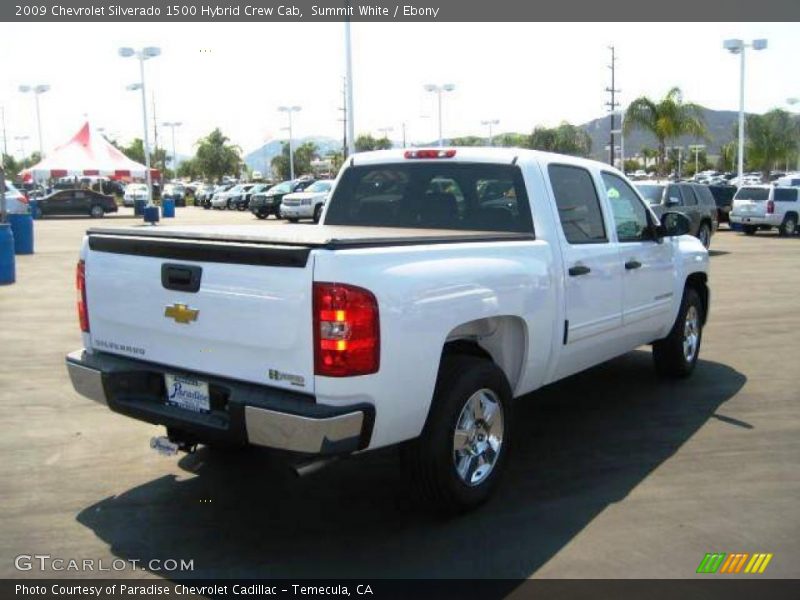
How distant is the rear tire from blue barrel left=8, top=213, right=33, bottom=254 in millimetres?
22554

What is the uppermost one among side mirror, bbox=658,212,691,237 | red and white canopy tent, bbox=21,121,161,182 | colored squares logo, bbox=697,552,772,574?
red and white canopy tent, bbox=21,121,161,182

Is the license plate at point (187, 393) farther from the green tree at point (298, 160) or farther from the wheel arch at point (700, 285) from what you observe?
the green tree at point (298, 160)

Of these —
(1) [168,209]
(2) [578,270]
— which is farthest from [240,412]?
(1) [168,209]

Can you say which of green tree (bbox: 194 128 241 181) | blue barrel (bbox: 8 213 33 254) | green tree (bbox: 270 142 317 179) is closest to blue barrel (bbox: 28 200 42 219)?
blue barrel (bbox: 8 213 33 254)

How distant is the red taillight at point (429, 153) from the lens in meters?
5.64

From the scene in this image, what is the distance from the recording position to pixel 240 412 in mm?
3799

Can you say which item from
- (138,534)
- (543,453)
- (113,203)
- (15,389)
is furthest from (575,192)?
(113,203)

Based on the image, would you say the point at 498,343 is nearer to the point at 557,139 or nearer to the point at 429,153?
the point at 429,153

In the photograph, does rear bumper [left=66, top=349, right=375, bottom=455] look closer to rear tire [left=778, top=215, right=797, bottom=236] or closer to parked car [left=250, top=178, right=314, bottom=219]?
rear tire [left=778, top=215, right=797, bottom=236]

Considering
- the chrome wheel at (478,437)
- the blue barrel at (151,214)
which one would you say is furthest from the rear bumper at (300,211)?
the chrome wheel at (478,437)

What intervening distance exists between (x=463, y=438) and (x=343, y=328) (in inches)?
45.3

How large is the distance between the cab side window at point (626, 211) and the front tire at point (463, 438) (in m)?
2.15

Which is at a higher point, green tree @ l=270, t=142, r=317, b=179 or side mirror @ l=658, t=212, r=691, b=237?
green tree @ l=270, t=142, r=317, b=179

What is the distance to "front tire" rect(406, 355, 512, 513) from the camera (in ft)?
13.7
